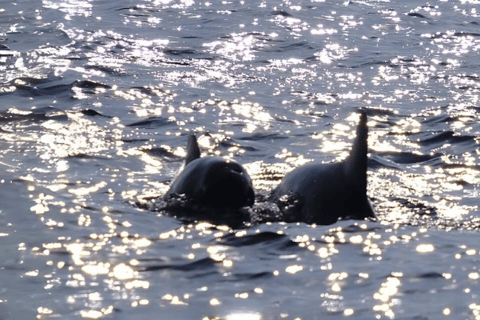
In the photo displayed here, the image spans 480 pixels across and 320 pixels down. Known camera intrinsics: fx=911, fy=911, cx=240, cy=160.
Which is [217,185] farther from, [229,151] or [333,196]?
[229,151]

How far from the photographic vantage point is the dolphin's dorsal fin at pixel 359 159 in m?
9.25

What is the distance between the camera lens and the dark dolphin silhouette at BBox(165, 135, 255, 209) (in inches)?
374

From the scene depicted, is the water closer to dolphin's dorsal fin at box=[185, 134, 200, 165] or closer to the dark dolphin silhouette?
the dark dolphin silhouette

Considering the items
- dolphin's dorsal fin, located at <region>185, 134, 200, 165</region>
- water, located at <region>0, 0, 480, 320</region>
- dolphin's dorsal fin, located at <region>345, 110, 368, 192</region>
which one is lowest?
water, located at <region>0, 0, 480, 320</region>

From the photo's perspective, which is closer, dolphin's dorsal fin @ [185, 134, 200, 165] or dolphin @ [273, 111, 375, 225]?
dolphin @ [273, 111, 375, 225]

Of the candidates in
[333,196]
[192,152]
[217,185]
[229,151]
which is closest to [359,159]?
[333,196]

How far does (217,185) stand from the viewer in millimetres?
9500

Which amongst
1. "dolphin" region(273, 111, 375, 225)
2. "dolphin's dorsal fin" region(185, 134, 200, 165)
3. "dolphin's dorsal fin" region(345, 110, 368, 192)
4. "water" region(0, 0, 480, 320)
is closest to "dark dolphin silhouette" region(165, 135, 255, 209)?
Answer: "water" region(0, 0, 480, 320)

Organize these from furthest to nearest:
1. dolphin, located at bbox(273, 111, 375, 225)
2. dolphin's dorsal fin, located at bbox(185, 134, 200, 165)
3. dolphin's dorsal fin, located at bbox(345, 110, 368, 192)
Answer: dolphin's dorsal fin, located at bbox(185, 134, 200, 165), dolphin, located at bbox(273, 111, 375, 225), dolphin's dorsal fin, located at bbox(345, 110, 368, 192)

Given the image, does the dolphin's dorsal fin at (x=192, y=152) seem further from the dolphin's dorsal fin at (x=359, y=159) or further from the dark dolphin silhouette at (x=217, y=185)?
the dolphin's dorsal fin at (x=359, y=159)

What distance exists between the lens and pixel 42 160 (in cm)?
1180

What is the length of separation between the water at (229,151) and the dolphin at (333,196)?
0.25 meters

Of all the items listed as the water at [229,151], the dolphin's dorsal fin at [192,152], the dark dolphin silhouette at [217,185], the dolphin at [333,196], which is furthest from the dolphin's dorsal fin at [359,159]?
the dolphin's dorsal fin at [192,152]

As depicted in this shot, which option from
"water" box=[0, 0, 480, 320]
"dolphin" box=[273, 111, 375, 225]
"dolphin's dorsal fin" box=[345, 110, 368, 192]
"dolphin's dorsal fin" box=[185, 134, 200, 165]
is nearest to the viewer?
"water" box=[0, 0, 480, 320]
